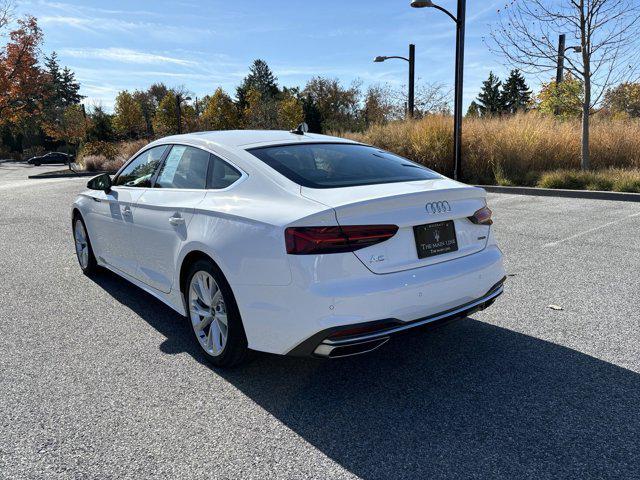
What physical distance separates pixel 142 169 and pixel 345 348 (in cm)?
288

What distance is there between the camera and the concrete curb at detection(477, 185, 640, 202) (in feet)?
35.1

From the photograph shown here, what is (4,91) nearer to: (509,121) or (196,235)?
(509,121)

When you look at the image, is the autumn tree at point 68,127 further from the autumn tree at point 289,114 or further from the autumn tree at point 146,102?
the autumn tree at point 146,102

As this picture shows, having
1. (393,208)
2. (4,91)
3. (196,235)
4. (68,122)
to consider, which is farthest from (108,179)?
(68,122)

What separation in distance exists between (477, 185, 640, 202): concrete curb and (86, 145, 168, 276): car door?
885 centimetres

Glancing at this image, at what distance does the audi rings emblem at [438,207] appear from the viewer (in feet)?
9.82

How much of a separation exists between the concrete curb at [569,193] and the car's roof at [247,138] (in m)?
8.44

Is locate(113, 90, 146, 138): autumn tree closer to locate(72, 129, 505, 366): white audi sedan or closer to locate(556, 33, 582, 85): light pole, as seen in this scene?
locate(556, 33, 582, 85): light pole

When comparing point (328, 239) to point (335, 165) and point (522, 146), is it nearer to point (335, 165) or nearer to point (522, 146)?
point (335, 165)

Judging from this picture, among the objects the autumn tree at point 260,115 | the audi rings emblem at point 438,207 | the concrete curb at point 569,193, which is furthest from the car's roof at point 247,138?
the autumn tree at point 260,115

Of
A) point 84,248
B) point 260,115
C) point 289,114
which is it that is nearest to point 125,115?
point 260,115

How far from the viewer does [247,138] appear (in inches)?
153

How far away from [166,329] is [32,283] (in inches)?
98.5

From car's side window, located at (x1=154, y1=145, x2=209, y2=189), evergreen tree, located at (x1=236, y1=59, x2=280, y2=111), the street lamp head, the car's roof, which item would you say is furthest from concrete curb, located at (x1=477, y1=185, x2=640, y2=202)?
evergreen tree, located at (x1=236, y1=59, x2=280, y2=111)
